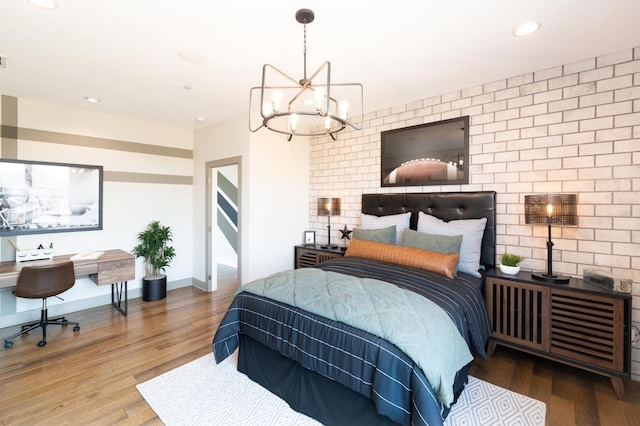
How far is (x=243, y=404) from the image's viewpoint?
2078 mm

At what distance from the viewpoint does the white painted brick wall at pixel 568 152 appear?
2.41 metres

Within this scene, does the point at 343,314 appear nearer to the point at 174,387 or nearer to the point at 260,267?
the point at 174,387

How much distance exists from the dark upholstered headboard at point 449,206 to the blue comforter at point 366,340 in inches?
24.0

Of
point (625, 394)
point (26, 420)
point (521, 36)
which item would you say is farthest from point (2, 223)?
point (625, 394)

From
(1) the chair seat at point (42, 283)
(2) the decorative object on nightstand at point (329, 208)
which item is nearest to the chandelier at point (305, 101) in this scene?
(2) the decorative object on nightstand at point (329, 208)

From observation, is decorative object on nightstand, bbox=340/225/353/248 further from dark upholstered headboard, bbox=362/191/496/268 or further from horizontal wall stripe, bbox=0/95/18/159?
horizontal wall stripe, bbox=0/95/18/159

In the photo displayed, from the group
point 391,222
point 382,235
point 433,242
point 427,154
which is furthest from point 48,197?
point 427,154

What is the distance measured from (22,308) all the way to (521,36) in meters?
5.88

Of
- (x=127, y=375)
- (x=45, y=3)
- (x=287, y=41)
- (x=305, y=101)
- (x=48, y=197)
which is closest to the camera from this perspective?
(x=45, y=3)

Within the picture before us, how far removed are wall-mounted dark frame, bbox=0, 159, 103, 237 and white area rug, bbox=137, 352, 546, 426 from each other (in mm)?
2747

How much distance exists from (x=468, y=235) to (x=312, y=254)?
2.13 meters

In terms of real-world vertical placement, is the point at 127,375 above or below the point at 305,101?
below

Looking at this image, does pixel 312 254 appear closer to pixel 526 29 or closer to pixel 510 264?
pixel 510 264

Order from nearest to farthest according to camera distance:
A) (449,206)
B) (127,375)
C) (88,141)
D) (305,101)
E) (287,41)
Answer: (287,41), (127,375), (449,206), (305,101), (88,141)
